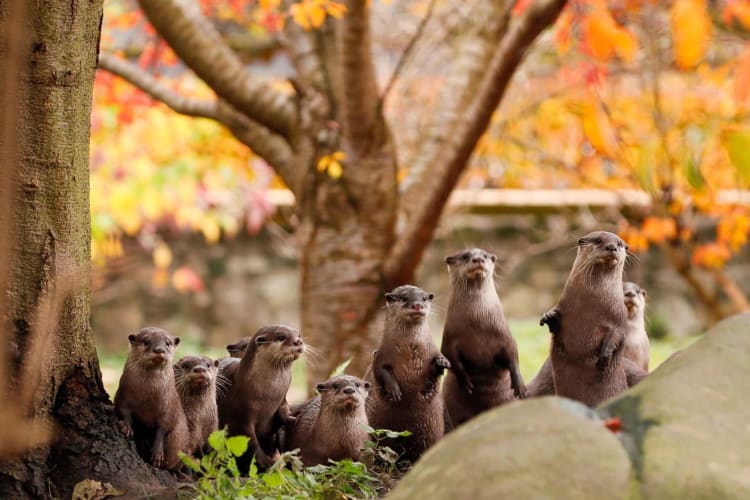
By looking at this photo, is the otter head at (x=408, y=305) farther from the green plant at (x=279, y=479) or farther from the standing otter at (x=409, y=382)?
the green plant at (x=279, y=479)

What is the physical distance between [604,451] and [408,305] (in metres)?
1.68

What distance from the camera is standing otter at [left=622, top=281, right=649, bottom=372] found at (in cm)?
394

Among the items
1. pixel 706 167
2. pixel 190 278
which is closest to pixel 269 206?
pixel 190 278

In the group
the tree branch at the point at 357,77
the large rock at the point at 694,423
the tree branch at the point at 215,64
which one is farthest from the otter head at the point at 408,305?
the tree branch at the point at 215,64

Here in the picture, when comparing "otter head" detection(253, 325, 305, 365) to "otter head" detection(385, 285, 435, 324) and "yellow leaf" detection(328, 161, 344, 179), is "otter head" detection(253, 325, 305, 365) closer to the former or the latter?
"otter head" detection(385, 285, 435, 324)

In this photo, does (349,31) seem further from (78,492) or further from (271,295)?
(271,295)

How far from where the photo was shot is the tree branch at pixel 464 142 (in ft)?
17.8

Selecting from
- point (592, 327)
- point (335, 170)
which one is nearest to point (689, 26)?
point (335, 170)

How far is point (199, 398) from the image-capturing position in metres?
3.78

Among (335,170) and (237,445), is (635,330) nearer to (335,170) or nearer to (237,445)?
(237,445)

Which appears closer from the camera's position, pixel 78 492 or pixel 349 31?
pixel 78 492

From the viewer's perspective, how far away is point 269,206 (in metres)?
10.5

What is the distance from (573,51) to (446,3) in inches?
54.3

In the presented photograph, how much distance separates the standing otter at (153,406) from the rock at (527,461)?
143 centimetres
